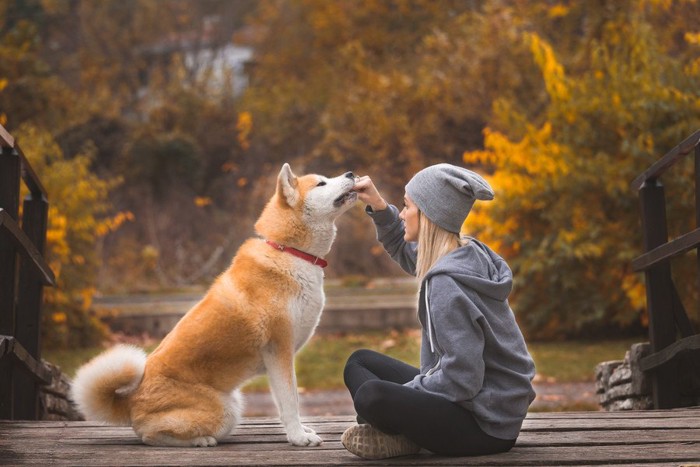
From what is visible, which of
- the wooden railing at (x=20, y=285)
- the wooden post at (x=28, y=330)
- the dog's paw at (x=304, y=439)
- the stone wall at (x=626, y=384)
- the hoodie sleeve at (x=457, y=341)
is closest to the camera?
the hoodie sleeve at (x=457, y=341)

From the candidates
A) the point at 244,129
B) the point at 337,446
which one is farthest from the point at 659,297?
the point at 244,129

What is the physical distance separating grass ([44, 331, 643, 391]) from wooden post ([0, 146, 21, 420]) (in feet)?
14.2

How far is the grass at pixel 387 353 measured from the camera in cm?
812

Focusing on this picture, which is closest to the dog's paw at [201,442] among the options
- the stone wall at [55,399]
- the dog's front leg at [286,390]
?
the dog's front leg at [286,390]

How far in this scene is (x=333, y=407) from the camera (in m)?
7.17

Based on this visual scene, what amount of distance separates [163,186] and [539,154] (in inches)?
341

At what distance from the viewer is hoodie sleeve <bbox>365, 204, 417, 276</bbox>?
135 inches

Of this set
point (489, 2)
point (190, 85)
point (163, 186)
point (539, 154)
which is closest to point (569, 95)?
point (539, 154)

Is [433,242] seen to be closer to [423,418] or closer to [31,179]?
[423,418]

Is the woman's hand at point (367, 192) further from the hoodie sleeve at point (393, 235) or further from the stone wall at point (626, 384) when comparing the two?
the stone wall at point (626, 384)

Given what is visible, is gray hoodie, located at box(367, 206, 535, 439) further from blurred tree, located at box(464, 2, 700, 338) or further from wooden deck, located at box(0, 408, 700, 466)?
blurred tree, located at box(464, 2, 700, 338)

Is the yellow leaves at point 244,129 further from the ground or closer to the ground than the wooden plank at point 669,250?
further from the ground

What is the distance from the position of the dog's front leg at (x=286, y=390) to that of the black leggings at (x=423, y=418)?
37 cm

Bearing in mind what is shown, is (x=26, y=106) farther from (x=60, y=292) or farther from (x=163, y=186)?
(x=60, y=292)
